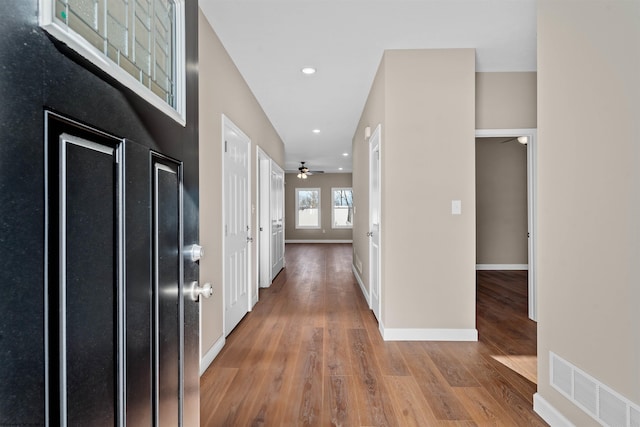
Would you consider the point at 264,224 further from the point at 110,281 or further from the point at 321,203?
the point at 321,203

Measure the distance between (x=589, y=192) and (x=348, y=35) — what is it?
6.79 ft

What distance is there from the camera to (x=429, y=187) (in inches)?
119

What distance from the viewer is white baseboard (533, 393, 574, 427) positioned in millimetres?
1722

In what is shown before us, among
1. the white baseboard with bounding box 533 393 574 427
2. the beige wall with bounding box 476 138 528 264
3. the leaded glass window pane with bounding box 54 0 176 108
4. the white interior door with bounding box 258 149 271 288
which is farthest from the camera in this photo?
the beige wall with bounding box 476 138 528 264

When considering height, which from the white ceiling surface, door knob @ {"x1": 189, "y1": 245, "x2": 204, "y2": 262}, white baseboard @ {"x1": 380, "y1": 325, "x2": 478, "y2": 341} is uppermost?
the white ceiling surface

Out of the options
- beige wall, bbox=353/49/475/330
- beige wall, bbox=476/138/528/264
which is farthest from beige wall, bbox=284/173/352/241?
beige wall, bbox=353/49/475/330

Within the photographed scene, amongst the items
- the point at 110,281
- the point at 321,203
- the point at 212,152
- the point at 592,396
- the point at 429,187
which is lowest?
the point at 592,396

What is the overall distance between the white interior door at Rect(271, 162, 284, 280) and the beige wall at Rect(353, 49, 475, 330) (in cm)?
280

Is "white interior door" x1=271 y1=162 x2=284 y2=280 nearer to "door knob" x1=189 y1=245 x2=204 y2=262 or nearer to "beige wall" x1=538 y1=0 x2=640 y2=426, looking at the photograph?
"beige wall" x1=538 y1=0 x2=640 y2=426

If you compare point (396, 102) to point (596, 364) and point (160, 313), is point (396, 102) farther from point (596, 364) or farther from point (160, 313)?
point (160, 313)

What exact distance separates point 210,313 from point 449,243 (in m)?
2.11

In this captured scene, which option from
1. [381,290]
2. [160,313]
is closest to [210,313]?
[381,290]

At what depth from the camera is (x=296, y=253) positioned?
9.40 m

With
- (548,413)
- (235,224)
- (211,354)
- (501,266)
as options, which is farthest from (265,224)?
(501,266)
